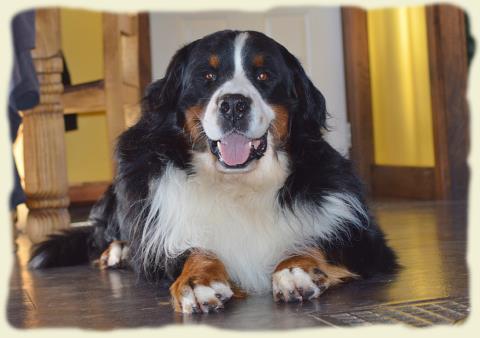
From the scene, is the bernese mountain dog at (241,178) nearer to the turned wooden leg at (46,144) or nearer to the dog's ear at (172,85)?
the dog's ear at (172,85)

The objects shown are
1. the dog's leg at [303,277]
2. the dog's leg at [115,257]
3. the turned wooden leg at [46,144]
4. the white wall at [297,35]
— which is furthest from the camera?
the white wall at [297,35]

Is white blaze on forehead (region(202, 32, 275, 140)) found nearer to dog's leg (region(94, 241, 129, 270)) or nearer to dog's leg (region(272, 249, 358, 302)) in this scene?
dog's leg (region(272, 249, 358, 302))

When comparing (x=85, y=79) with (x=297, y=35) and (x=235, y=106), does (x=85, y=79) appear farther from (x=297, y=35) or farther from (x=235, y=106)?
(x=235, y=106)

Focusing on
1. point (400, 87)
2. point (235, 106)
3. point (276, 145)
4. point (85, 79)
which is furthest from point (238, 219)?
point (85, 79)

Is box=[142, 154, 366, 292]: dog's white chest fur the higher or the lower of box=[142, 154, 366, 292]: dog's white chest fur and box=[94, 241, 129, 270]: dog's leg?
the higher

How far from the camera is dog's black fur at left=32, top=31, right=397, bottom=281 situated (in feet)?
7.43

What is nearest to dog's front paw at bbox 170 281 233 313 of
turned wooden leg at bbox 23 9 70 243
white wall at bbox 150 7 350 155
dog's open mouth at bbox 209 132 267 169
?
dog's open mouth at bbox 209 132 267 169

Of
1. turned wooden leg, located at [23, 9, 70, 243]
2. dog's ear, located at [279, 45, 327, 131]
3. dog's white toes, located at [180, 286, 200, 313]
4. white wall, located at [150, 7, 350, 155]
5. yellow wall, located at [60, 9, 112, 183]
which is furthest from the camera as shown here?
yellow wall, located at [60, 9, 112, 183]

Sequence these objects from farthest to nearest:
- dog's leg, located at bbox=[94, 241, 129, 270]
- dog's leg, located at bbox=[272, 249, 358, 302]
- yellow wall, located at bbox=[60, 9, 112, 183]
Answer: yellow wall, located at bbox=[60, 9, 112, 183]
dog's leg, located at bbox=[94, 241, 129, 270]
dog's leg, located at bbox=[272, 249, 358, 302]

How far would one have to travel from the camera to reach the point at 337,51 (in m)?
5.48

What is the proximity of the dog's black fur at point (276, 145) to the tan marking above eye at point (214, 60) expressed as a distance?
20 mm

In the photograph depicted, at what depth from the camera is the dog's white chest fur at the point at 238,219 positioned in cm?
223

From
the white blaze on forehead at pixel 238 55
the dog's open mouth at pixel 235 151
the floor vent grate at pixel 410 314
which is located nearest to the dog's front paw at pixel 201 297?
the floor vent grate at pixel 410 314

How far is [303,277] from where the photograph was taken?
198 cm
